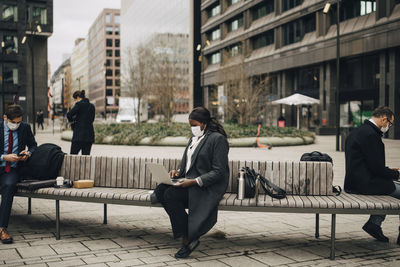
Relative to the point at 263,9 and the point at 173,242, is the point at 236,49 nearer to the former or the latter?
the point at 263,9

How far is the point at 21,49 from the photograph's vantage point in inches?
2547

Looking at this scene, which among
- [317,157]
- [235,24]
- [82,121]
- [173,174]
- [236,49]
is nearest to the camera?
[173,174]

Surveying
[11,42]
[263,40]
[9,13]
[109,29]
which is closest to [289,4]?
[263,40]

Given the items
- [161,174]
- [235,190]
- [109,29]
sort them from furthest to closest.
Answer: [109,29], [235,190], [161,174]

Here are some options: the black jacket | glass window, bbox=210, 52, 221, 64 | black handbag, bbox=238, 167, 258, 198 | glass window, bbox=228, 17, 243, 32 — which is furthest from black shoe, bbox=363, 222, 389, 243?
glass window, bbox=210, 52, 221, 64

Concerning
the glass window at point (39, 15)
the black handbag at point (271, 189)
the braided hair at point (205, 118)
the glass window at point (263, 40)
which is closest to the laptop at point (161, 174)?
the braided hair at point (205, 118)

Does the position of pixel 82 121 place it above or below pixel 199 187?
above

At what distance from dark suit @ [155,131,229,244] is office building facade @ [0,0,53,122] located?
202 feet

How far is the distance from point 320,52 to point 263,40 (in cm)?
1207

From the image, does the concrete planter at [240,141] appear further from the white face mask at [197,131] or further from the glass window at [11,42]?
the glass window at [11,42]

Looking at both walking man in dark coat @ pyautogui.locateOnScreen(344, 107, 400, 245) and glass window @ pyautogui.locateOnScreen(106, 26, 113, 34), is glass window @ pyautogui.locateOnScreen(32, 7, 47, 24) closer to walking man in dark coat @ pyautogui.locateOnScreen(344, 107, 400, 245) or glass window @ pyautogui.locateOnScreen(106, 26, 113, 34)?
glass window @ pyautogui.locateOnScreen(106, 26, 113, 34)

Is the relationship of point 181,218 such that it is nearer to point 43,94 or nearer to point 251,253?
point 251,253

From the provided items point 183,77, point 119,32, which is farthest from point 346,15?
point 119,32

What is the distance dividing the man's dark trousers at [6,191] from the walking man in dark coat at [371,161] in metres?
4.11
